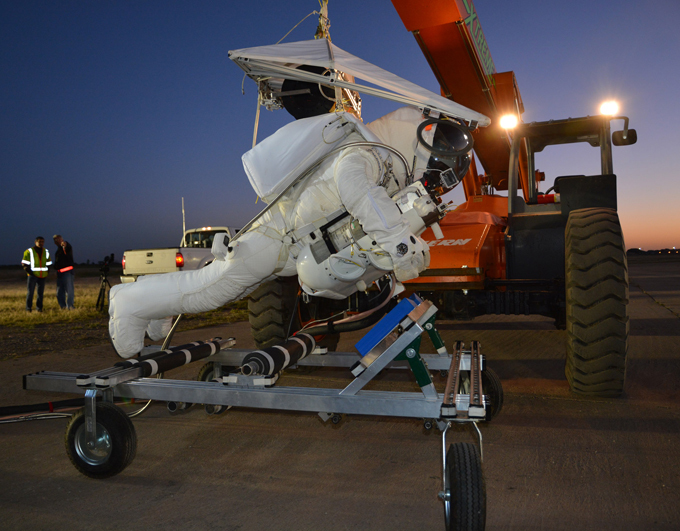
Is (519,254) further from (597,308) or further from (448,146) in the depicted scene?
(448,146)

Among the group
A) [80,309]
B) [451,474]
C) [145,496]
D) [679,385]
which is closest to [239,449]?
[145,496]

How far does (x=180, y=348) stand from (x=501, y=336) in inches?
210

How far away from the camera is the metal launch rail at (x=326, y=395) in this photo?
86.0 inches

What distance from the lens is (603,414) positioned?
3.73 meters

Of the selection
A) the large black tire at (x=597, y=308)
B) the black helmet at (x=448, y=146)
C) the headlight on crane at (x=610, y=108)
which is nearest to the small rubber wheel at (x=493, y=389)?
the large black tire at (x=597, y=308)

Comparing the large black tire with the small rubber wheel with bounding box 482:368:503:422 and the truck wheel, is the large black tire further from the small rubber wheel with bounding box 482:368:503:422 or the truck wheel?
the truck wheel

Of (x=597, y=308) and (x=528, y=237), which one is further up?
(x=528, y=237)

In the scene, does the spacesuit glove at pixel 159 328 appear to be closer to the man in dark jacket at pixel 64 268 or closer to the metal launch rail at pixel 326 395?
the metal launch rail at pixel 326 395

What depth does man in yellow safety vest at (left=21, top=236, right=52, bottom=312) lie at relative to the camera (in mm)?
11329

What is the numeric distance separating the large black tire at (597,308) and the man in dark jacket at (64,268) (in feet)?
37.3

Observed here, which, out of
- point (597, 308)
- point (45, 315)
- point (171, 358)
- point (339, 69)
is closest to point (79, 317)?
point (45, 315)

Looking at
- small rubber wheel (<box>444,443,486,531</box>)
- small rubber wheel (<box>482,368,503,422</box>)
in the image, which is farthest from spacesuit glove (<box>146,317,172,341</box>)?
small rubber wheel (<box>444,443,486,531</box>)

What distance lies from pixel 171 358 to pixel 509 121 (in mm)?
4721

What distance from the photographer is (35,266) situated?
37.2 ft
